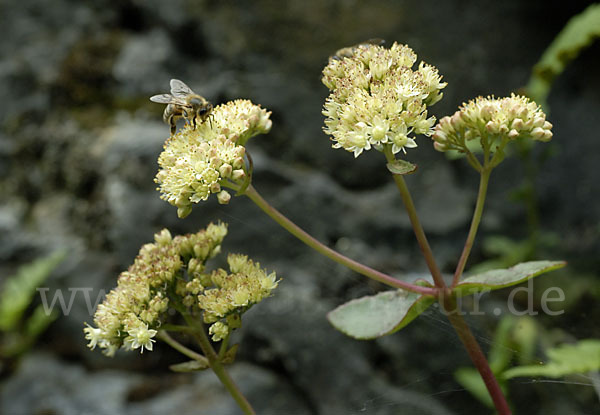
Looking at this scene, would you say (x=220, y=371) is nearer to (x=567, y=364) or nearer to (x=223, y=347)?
(x=223, y=347)

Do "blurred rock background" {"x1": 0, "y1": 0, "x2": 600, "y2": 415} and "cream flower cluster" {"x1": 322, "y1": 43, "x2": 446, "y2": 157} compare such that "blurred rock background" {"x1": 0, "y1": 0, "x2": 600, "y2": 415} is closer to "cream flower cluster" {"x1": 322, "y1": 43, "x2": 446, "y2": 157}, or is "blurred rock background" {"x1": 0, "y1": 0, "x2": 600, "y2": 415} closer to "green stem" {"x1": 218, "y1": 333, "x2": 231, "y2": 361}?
"green stem" {"x1": 218, "y1": 333, "x2": 231, "y2": 361}

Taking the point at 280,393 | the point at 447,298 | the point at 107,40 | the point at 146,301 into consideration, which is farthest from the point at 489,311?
the point at 107,40

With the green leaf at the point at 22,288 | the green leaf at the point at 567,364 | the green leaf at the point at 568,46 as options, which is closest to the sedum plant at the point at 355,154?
the green leaf at the point at 567,364

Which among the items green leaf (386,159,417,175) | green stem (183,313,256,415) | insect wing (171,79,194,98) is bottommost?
green stem (183,313,256,415)

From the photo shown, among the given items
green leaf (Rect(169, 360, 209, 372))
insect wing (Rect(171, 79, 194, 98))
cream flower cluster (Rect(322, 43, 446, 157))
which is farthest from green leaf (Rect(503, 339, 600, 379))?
insect wing (Rect(171, 79, 194, 98))

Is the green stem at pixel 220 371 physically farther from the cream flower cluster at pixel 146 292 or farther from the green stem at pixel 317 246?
the green stem at pixel 317 246

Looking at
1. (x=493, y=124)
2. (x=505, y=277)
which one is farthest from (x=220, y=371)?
(x=493, y=124)
